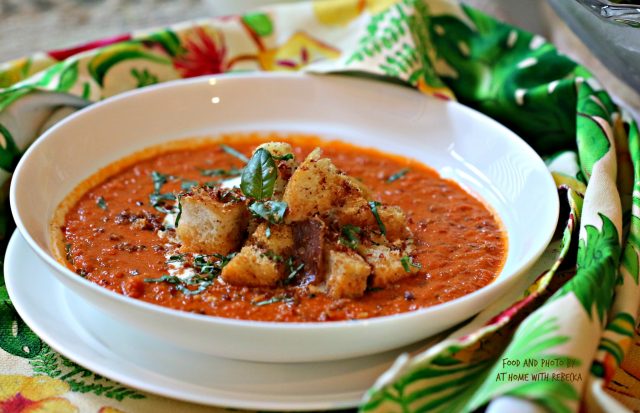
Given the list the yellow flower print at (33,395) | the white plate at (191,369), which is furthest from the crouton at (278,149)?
the yellow flower print at (33,395)

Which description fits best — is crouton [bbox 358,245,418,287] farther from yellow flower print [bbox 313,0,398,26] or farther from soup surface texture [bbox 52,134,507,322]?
yellow flower print [bbox 313,0,398,26]

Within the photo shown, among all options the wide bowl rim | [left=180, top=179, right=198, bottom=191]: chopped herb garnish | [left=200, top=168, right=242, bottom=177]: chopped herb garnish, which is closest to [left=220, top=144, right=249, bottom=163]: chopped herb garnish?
[left=200, top=168, right=242, bottom=177]: chopped herb garnish

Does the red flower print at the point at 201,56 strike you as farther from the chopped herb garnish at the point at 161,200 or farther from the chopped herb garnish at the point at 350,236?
the chopped herb garnish at the point at 350,236

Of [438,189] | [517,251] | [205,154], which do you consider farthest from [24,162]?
[517,251]

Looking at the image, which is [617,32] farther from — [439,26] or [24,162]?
[24,162]

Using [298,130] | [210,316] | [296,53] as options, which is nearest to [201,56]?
[296,53]
